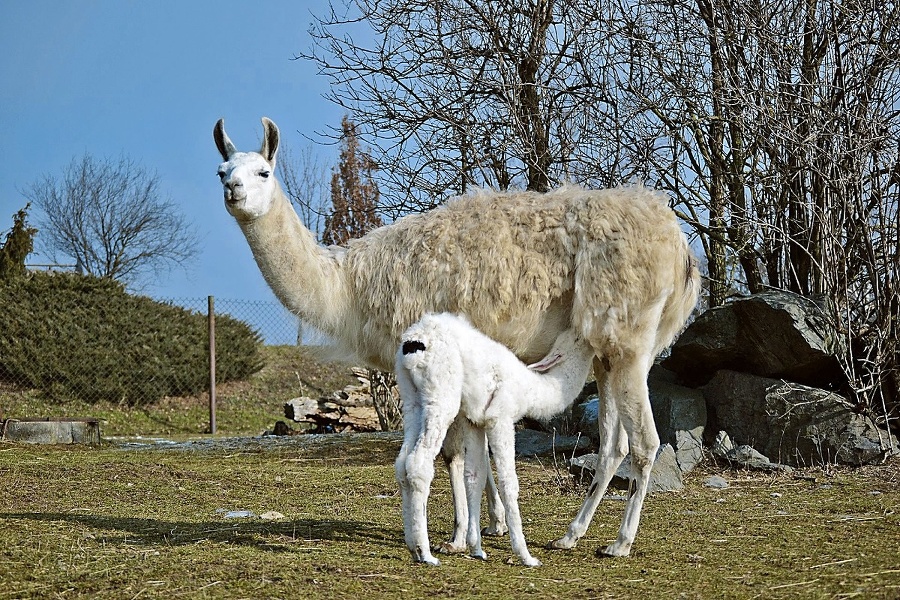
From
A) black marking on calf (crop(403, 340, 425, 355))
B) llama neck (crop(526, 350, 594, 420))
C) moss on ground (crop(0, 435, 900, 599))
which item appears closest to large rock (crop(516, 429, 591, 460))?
moss on ground (crop(0, 435, 900, 599))

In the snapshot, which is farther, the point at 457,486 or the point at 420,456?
the point at 457,486

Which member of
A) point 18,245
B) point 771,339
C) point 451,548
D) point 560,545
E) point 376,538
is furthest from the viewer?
point 18,245

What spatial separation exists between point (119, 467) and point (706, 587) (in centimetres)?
673

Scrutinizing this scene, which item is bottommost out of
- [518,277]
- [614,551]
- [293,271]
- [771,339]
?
[614,551]

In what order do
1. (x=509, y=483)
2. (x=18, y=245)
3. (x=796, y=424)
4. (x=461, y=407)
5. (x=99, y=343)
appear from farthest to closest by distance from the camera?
(x=18, y=245) < (x=99, y=343) < (x=796, y=424) < (x=461, y=407) < (x=509, y=483)

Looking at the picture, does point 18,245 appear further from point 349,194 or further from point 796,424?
point 796,424

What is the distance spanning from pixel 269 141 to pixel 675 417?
5.14 meters

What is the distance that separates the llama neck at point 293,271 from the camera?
5.84m

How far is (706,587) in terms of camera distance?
4.16 m

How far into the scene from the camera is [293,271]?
584 cm

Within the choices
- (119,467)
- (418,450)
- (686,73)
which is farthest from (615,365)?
(119,467)

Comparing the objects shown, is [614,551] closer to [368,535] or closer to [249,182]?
[368,535]

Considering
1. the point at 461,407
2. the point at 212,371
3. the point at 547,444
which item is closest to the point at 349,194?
the point at 212,371

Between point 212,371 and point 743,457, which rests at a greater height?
point 212,371
